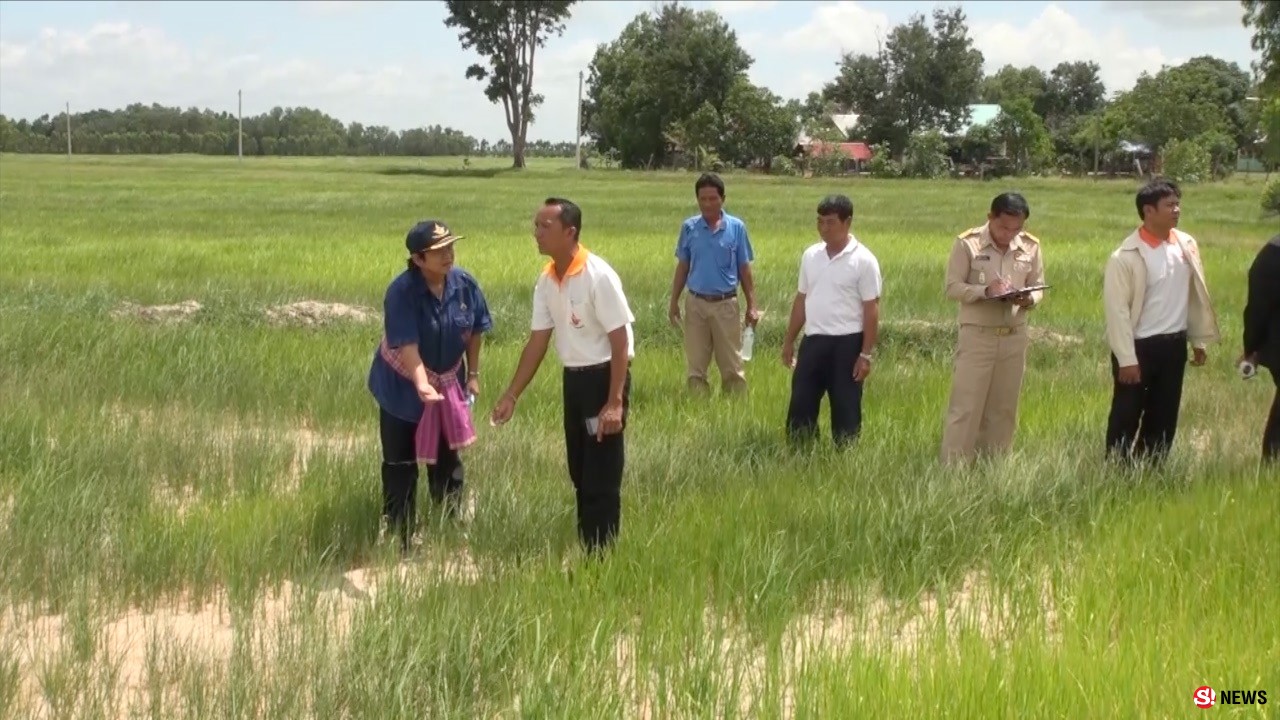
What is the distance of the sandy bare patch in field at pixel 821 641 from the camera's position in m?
4.05

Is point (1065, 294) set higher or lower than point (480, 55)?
lower

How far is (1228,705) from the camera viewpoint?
382cm

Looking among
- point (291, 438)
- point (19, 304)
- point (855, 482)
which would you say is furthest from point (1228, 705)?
point (19, 304)

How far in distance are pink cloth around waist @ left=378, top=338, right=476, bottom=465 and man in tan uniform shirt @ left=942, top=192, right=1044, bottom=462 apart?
266 cm

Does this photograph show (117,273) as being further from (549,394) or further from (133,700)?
(133,700)

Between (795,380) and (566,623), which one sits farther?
(795,380)

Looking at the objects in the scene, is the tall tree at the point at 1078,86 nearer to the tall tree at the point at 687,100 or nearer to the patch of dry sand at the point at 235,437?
the tall tree at the point at 687,100

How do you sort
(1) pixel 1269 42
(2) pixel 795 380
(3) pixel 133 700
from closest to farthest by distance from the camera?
(3) pixel 133 700 < (2) pixel 795 380 < (1) pixel 1269 42

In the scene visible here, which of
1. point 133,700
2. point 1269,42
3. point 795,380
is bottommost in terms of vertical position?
point 133,700

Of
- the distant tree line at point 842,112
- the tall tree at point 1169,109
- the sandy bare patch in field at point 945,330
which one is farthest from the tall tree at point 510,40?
the sandy bare patch in field at point 945,330

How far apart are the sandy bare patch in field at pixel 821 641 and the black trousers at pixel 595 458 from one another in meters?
0.81

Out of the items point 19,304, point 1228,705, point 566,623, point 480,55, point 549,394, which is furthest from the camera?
point 480,55

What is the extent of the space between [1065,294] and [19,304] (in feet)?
37.6

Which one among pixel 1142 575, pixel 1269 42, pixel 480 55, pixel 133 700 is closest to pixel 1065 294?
pixel 1142 575
